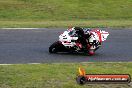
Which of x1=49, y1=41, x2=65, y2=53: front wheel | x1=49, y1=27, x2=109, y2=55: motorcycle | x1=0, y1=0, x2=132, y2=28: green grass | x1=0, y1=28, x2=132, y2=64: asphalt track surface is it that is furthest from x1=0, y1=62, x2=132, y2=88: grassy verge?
x1=0, y1=0, x2=132, y2=28: green grass

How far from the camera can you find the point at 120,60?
51.4 feet

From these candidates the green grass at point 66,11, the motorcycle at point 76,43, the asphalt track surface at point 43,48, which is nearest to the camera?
the asphalt track surface at point 43,48

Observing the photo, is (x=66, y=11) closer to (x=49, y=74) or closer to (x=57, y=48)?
(x=57, y=48)

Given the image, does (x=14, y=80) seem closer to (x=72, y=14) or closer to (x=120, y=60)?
(x=120, y=60)

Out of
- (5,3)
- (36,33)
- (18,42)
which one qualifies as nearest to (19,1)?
(5,3)

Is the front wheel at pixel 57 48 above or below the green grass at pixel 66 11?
above

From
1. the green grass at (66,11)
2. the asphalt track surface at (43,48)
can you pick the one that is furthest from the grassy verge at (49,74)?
the green grass at (66,11)

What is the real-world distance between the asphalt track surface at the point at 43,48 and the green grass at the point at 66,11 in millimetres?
5308

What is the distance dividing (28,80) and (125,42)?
854 centimetres

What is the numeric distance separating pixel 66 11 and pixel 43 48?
11954 mm

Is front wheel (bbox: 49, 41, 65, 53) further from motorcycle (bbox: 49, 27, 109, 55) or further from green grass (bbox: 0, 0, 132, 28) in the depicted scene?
green grass (bbox: 0, 0, 132, 28)

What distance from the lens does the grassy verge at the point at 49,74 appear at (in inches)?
441

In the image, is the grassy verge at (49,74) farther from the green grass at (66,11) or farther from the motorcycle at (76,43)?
the green grass at (66,11)

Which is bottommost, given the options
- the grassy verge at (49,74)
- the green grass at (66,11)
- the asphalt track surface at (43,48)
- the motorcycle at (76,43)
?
the green grass at (66,11)
